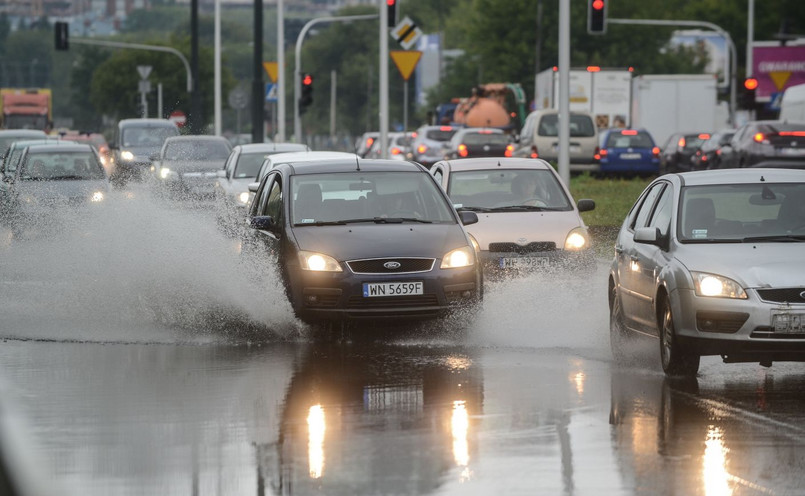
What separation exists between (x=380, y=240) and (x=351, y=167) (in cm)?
151

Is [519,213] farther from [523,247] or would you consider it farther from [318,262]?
[318,262]

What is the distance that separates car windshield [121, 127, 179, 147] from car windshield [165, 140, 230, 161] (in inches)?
283

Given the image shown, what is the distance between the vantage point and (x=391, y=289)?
12.9 meters

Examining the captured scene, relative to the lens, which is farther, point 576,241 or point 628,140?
point 628,140

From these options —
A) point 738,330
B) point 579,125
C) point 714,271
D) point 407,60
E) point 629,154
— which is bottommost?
point 629,154

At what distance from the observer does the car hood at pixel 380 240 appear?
515 inches

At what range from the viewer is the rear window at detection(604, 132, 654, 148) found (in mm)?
46344

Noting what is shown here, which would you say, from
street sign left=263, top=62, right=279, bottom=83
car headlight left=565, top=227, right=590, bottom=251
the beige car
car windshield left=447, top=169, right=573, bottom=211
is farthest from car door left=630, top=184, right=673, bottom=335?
street sign left=263, top=62, right=279, bottom=83

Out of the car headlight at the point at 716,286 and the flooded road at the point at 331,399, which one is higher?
the car headlight at the point at 716,286

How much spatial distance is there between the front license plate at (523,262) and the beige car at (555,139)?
27286 millimetres

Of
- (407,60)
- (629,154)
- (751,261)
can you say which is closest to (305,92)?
(629,154)

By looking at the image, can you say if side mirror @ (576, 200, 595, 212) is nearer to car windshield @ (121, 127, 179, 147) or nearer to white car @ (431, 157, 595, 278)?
white car @ (431, 157, 595, 278)

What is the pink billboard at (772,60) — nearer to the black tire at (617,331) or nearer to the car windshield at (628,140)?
the car windshield at (628,140)

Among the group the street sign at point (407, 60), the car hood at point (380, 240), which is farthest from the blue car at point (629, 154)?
the car hood at point (380, 240)
